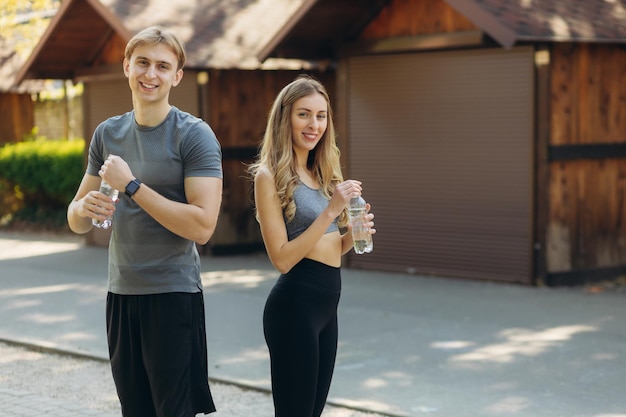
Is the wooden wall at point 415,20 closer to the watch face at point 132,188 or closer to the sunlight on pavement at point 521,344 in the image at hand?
the sunlight on pavement at point 521,344

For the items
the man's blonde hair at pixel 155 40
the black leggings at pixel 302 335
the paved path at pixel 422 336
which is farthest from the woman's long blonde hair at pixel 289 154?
the paved path at pixel 422 336

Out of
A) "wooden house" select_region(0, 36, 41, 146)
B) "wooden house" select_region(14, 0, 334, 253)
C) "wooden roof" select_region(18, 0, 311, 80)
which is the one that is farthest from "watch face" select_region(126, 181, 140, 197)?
"wooden house" select_region(0, 36, 41, 146)

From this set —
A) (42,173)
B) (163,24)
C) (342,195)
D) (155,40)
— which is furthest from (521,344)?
(42,173)

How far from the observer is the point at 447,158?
12.1 meters

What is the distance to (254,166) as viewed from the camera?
4.48 m

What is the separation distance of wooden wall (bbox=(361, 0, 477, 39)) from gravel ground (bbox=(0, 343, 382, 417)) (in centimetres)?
580

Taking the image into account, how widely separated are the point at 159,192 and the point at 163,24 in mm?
11082

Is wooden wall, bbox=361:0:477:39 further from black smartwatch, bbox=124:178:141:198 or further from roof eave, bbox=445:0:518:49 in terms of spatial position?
black smartwatch, bbox=124:178:141:198

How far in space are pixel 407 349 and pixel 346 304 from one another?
2214mm

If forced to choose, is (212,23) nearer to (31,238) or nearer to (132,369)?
(31,238)

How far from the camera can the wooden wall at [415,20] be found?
1177cm

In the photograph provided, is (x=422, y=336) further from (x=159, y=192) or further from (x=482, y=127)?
(x=159, y=192)

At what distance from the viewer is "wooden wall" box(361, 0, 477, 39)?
11.8 meters

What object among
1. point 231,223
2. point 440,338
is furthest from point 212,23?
point 440,338
